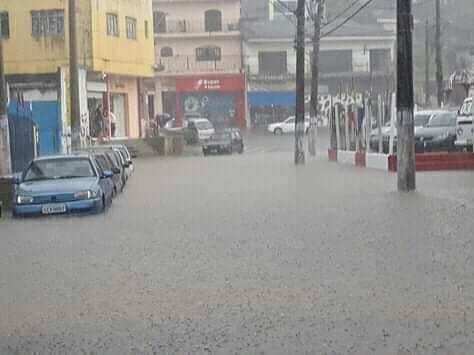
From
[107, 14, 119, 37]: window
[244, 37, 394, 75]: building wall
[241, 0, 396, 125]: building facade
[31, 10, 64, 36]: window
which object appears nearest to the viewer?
[31, 10, 64, 36]: window

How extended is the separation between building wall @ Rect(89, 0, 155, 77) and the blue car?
27449 mm

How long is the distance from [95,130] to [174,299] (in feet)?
135

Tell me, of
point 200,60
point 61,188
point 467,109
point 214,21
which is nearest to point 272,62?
point 214,21

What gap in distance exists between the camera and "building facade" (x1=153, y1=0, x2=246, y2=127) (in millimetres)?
76125

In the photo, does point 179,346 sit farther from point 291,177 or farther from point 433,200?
point 291,177

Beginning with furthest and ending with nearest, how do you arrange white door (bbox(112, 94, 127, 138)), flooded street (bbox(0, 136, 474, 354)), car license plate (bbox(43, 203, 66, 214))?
1. white door (bbox(112, 94, 127, 138))
2. car license plate (bbox(43, 203, 66, 214))
3. flooded street (bbox(0, 136, 474, 354))

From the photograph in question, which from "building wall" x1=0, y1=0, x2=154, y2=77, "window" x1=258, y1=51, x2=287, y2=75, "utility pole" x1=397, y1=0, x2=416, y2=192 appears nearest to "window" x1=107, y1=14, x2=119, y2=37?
"building wall" x1=0, y1=0, x2=154, y2=77

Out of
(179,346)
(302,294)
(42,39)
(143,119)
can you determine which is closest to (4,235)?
(302,294)

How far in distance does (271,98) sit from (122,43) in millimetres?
25040

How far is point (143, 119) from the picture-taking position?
203 feet

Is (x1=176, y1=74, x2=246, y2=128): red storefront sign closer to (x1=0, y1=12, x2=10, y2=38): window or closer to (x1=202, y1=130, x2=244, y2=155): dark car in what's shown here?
(x1=202, y1=130, x2=244, y2=155): dark car

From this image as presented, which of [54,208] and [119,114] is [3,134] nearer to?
[54,208]

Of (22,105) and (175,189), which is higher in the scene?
(22,105)

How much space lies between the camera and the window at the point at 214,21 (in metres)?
77.1
